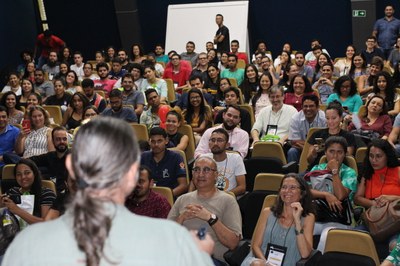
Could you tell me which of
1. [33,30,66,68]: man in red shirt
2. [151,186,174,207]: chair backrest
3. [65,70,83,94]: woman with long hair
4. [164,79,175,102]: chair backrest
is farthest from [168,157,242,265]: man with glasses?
[33,30,66,68]: man in red shirt

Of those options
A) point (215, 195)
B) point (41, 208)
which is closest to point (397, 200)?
point (215, 195)

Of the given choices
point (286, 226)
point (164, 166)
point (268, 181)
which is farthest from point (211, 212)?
point (164, 166)

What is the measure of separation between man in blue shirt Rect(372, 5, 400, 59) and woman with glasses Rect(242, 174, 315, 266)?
7.49m

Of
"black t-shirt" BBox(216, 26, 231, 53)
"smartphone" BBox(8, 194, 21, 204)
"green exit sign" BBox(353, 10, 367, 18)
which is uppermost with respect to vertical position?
"green exit sign" BBox(353, 10, 367, 18)

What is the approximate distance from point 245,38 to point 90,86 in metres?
4.93

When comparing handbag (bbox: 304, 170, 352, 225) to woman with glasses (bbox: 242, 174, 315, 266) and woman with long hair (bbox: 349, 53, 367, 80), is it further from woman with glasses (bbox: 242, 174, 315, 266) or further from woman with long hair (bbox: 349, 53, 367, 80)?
woman with long hair (bbox: 349, 53, 367, 80)

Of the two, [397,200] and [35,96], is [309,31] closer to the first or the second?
[35,96]

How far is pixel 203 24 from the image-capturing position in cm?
1270

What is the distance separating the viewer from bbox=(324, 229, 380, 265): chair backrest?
3650mm

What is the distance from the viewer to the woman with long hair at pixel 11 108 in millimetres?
7586

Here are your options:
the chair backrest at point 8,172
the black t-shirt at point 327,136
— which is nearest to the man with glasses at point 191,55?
the black t-shirt at point 327,136

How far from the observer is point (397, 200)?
169 inches

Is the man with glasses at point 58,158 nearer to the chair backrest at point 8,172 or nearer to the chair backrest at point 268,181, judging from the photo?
the chair backrest at point 8,172

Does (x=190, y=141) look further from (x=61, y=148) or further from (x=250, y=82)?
(x=250, y=82)
